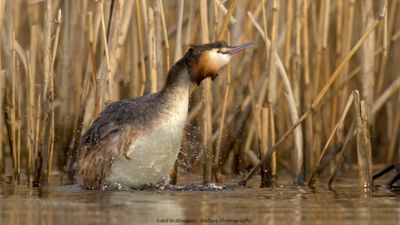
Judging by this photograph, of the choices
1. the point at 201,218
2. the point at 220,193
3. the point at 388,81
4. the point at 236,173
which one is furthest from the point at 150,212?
the point at 388,81

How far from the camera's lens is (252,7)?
8.38m

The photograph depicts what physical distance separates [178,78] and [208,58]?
0.26 meters

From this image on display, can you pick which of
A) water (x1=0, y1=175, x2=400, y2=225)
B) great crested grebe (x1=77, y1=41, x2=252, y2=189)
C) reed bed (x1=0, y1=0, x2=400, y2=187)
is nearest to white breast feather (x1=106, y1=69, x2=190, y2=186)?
great crested grebe (x1=77, y1=41, x2=252, y2=189)

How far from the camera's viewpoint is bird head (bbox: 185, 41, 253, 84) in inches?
267

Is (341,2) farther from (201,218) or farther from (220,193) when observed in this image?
(201,218)

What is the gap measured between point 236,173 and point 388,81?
1929 mm

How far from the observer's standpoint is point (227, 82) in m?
7.30

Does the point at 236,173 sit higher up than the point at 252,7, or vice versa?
the point at 252,7

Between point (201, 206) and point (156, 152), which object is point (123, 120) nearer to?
point (156, 152)

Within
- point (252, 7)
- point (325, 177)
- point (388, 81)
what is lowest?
point (325, 177)

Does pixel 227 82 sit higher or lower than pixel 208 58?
lower

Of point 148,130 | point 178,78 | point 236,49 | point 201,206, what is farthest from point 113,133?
point 201,206

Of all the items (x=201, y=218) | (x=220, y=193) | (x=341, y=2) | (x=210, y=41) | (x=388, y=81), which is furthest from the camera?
(x=388, y=81)

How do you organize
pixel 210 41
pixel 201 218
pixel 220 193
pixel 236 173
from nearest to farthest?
pixel 201 218
pixel 220 193
pixel 210 41
pixel 236 173
